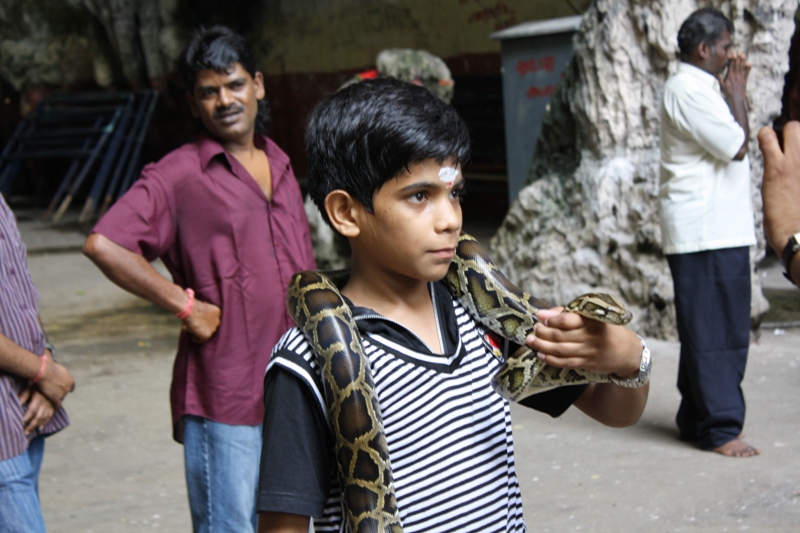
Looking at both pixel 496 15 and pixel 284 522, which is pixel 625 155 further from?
pixel 284 522

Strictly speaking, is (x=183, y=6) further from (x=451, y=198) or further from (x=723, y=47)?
(x=451, y=198)

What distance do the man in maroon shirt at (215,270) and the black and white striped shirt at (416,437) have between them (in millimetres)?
1371

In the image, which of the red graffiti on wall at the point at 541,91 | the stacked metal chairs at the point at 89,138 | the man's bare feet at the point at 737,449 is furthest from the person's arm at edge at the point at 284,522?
the stacked metal chairs at the point at 89,138

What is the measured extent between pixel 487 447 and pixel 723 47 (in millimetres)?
3872

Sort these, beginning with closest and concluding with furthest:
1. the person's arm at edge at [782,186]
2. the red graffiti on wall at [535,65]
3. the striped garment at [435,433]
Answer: the striped garment at [435,433] → the person's arm at edge at [782,186] → the red graffiti on wall at [535,65]

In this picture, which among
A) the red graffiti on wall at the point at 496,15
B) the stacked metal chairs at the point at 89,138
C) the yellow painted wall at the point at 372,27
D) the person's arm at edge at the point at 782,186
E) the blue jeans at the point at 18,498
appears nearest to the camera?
the person's arm at edge at the point at 782,186

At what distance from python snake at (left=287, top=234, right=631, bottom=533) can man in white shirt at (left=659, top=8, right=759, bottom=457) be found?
3.25 metres

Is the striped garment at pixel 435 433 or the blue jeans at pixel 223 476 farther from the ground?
the striped garment at pixel 435 433

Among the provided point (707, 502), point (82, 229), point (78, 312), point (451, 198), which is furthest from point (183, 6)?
point (451, 198)

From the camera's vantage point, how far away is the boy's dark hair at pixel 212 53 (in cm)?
326

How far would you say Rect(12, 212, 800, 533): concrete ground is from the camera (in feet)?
14.2

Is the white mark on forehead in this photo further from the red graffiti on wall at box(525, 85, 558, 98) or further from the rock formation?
the red graffiti on wall at box(525, 85, 558, 98)

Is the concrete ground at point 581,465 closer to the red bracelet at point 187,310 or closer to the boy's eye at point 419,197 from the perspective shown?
the red bracelet at point 187,310

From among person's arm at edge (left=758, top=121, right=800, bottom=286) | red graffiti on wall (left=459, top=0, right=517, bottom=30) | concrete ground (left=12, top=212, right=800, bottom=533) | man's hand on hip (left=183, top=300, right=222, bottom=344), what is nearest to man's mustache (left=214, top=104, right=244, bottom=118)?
man's hand on hip (left=183, top=300, right=222, bottom=344)
